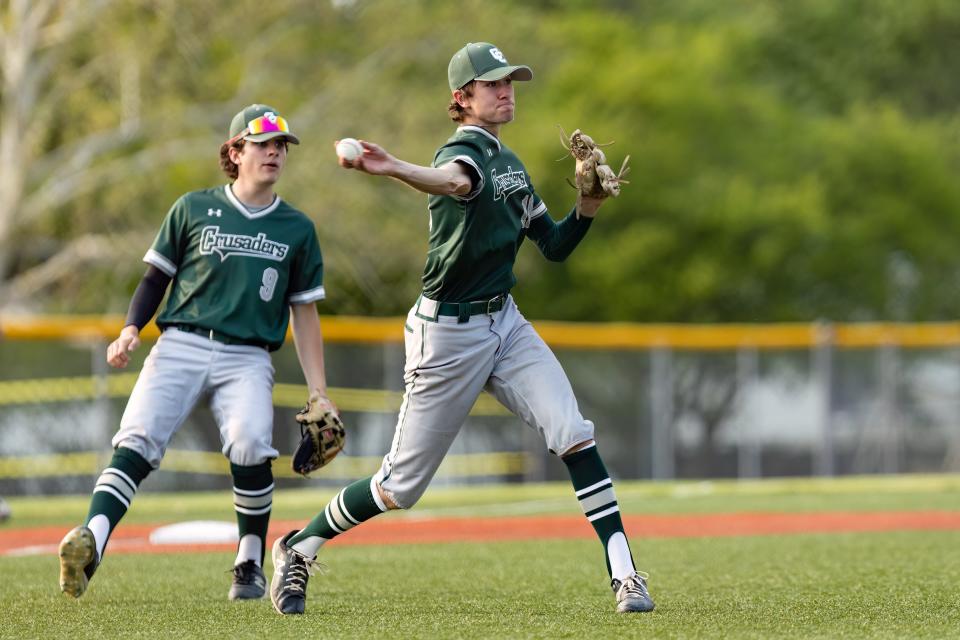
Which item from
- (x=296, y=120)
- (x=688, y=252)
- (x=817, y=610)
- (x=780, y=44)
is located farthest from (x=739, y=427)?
(x=780, y=44)

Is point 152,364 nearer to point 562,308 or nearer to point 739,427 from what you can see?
point 739,427

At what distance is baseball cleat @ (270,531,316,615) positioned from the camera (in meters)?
5.98

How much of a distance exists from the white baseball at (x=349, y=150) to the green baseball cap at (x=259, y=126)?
4.39 feet

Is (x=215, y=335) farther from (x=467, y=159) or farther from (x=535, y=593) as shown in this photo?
(x=535, y=593)

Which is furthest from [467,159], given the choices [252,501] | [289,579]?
[252,501]

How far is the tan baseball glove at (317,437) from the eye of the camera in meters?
6.39

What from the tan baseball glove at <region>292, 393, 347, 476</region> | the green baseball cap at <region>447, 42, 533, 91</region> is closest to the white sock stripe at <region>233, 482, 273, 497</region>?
the tan baseball glove at <region>292, 393, 347, 476</region>

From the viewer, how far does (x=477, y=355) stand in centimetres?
594

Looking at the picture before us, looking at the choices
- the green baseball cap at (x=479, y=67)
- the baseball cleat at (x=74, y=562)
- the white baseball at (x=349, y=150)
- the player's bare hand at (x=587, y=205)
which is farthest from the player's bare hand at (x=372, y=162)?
the baseball cleat at (x=74, y=562)

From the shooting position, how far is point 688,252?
33156mm

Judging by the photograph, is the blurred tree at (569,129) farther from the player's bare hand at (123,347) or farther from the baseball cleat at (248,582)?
the player's bare hand at (123,347)

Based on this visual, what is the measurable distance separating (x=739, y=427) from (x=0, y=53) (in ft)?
41.3

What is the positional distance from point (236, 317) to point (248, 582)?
1.13 meters

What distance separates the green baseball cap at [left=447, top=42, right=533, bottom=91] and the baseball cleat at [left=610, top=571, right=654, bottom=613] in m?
1.95
